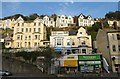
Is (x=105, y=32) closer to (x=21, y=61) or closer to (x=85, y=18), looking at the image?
(x=21, y=61)

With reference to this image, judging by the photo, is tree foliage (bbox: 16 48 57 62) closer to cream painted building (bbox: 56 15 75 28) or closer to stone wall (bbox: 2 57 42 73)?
stone wall (bbox: 2 57 42 73)

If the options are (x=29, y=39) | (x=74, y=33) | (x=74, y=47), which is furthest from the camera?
(x=29, y=39)

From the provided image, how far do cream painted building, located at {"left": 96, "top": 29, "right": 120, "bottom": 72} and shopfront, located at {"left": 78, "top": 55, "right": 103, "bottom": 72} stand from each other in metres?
1.79

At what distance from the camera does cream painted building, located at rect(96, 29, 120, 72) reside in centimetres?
3844

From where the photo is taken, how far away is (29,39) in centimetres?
5931

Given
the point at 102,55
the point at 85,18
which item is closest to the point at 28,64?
the point at 102,55

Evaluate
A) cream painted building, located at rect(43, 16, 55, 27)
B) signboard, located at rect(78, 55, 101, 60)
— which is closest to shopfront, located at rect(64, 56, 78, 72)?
signboard, located at rect(78, 55, 101, 60)

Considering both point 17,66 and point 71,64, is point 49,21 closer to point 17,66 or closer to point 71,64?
point 71,64

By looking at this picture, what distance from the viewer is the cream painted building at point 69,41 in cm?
4969

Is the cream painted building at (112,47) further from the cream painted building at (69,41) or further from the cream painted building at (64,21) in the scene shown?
the cream painted building at (64,21)

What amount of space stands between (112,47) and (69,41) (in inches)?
565

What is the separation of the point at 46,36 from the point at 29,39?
6.49 m

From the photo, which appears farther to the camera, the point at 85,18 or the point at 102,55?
the point at 85,18

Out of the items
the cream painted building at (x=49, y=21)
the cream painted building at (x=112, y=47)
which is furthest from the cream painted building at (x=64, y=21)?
the cream painted building at (x=112, y=47)
